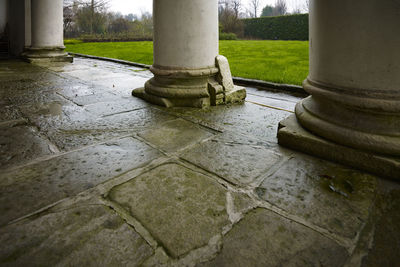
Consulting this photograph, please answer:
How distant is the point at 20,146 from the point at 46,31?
20.3 ft

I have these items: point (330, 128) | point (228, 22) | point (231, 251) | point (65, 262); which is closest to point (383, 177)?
point (330, 128)

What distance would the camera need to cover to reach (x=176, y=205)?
1306mm

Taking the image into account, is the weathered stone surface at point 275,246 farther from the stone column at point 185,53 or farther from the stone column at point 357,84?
the stone column at point 185,53

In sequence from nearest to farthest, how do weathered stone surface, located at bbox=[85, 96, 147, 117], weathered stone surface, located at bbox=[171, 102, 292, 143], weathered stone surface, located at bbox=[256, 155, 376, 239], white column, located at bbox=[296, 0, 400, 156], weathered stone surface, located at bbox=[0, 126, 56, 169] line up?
weathered stone surface, located at bbox=[256, 155, 376, 239], white column, located at bbox=[296, 0, 400, 156], weathered stone surface, located at bbox=[0, 126, 56, 169], weathered stone surface, located at bbox=[171, 102, 292, 143], weathered stone surface, located at bbox=[85, 96, 147, 117]

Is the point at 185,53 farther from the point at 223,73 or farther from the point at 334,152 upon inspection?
the point at 334,152

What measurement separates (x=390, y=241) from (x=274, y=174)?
654 mm

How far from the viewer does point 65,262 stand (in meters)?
0.96

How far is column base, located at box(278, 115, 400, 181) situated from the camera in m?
1.54

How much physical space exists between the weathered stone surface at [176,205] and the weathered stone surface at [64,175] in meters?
0.21

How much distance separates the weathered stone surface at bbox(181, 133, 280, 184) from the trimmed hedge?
72.9ft

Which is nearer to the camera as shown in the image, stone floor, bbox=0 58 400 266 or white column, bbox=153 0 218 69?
stone floor, bbox=0 58 400 266

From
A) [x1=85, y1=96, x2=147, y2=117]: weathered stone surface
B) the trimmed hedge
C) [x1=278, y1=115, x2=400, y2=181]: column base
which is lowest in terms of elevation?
[x1=278, y1=115, x2=400, y2=181]: column base

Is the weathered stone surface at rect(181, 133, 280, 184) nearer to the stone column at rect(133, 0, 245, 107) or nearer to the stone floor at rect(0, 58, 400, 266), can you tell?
the stone floor at rect(0, 58, 400, 266)

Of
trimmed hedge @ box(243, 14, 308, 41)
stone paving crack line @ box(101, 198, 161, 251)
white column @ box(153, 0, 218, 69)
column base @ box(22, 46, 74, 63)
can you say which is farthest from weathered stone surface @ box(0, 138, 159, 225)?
trimmed hedge @ box(243, 14, 308, 41)
